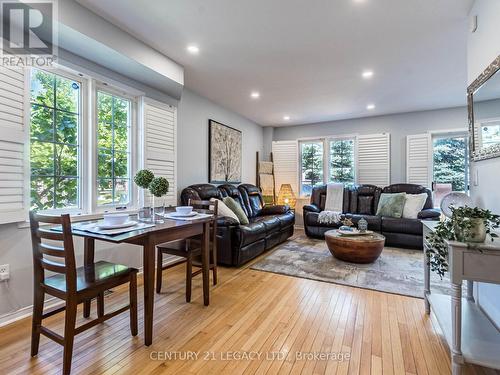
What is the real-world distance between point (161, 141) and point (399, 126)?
4814 millimetres

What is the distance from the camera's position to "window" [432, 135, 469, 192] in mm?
4832

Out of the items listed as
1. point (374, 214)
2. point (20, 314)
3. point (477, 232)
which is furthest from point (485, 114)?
point (20, 314)

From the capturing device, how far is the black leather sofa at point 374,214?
425 cm

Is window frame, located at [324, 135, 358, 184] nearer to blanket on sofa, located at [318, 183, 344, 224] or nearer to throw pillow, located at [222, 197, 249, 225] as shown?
blanket on sofa, located at [318, 183, 344, 224]

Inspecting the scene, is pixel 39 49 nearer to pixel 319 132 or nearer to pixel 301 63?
pixel 301 63

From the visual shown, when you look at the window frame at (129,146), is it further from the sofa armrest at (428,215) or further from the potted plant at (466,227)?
the sofa armrest at (428,215)

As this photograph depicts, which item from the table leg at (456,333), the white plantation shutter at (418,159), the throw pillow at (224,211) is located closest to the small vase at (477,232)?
the table leg at (456,333)

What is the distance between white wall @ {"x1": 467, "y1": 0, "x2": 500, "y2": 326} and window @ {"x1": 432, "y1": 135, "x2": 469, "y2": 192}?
11.2 ft

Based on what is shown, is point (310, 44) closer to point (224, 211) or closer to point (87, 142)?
point (224, 211)

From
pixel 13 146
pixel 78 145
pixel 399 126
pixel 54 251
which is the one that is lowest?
pixel 54 251

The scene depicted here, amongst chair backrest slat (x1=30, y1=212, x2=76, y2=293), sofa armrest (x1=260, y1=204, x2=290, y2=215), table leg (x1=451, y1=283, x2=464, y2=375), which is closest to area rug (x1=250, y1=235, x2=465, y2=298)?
sofa armrest (x1=260, y1=204, x2=290, y2=215)

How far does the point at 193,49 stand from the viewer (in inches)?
110

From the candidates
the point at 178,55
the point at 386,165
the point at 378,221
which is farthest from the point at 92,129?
the point at 386,165

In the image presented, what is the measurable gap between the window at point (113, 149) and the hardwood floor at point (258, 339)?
110 centimetres
